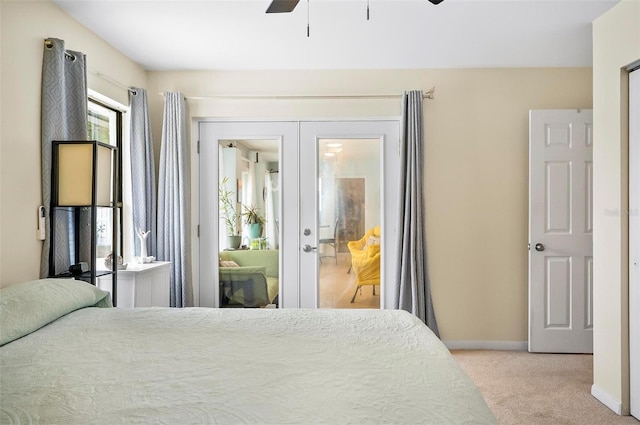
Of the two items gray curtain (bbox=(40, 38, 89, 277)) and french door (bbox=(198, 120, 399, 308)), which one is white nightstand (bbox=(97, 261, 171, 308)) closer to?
gray curtain (bbox=(40, 38, 89, 277))

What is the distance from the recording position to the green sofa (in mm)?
4000

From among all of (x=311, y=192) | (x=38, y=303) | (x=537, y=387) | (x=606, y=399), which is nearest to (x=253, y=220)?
(x=311, y=192)

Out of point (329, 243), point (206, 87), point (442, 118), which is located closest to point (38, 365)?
point (329, 243)

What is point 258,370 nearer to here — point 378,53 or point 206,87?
point 378,53

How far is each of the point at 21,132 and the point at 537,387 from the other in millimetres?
3608

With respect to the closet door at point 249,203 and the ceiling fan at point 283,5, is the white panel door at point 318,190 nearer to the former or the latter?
the closet door at point 249,203

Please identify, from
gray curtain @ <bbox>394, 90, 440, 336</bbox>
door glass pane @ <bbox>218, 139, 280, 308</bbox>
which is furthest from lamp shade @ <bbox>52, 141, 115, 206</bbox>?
gray curtain @ <bbox>394, 90, 440, 336</bbox>

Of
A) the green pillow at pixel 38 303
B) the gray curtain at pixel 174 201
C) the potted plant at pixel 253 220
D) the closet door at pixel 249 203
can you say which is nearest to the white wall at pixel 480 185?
the closet door at pixel 249 203

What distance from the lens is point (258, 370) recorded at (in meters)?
1.35

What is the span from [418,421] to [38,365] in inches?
45.9

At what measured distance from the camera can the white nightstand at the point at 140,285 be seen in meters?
3.04

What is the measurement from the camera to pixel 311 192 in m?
3.96

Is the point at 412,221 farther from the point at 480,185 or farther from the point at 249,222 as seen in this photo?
the point at 249,222

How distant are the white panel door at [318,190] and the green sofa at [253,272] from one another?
0.93 ft
